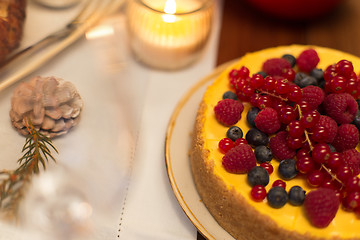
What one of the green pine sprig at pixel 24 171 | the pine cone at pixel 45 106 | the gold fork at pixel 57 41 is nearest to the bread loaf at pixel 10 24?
the gold fork at pixel 57 41

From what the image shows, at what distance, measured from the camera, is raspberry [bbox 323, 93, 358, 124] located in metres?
0.91

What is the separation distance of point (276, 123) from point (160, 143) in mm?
396

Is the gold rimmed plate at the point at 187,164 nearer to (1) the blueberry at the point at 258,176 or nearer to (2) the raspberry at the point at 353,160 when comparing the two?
A: (1) the blueberry at the point at 258,176

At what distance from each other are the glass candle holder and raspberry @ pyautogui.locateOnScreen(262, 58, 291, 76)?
310 mm

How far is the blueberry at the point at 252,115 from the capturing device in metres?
0.95

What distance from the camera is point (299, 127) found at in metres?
0.84

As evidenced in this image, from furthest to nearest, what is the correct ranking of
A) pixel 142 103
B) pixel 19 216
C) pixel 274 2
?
pixel 274 2
pixel 142 103
pixel 19 216

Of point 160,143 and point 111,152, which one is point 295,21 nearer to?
point 160,143

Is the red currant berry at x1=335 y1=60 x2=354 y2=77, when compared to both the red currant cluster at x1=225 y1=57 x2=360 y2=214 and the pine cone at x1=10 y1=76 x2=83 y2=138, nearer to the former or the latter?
the red currant cluster at x1=225 y1=57 x2=360 y2=214

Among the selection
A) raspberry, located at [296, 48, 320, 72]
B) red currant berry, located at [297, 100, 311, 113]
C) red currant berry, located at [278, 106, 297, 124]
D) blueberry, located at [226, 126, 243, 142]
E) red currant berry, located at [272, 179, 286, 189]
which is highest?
raspberry, located at [296, 48, 320, 72]

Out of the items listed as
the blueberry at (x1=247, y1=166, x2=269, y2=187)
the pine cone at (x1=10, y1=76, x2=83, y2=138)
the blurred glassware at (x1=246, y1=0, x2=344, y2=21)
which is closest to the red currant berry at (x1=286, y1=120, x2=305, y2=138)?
the blueberry at (x1=247, y1=166, x2=269, y2=187)

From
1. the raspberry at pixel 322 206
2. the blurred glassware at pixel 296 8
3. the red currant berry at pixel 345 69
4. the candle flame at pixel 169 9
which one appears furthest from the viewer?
the blurred glassware at pixel 296 8

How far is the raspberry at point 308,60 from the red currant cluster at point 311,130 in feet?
0.27

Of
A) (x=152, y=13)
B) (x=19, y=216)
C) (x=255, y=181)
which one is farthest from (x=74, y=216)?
(x=152, y=13)
